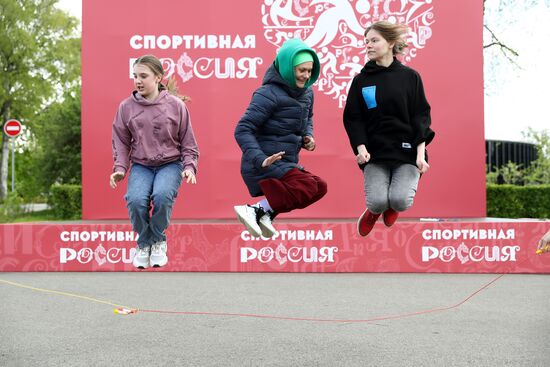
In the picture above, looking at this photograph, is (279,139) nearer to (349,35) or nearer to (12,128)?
(349,35)

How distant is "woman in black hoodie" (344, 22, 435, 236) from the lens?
6.03m

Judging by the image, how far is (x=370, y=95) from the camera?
6.15m

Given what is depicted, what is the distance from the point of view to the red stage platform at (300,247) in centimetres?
2802

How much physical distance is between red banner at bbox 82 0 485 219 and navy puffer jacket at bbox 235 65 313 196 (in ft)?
75.4

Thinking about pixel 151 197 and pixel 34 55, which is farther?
pixel 34 55

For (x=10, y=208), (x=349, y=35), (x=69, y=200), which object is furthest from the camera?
(x=69, y=200)

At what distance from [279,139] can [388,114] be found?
3.25ft

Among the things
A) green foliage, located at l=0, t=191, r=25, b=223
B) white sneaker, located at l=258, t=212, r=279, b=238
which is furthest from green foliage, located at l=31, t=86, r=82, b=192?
white sneaker, located at l=258, t=212, r=279, b=238

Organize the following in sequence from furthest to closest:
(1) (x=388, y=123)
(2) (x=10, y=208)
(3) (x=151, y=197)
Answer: (2) (x=10, y=208) < (3) (x=151, y=197) < (1) (x=388, y=123)

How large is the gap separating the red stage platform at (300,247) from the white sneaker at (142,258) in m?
20.8

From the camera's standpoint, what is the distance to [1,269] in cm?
2983

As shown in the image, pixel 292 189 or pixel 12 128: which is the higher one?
pixel 12 128

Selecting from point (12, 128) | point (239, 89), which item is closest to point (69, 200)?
point (12, 128)

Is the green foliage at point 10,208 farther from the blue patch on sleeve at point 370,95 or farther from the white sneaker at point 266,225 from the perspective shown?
the blue patch on sleeve at point 370,95
